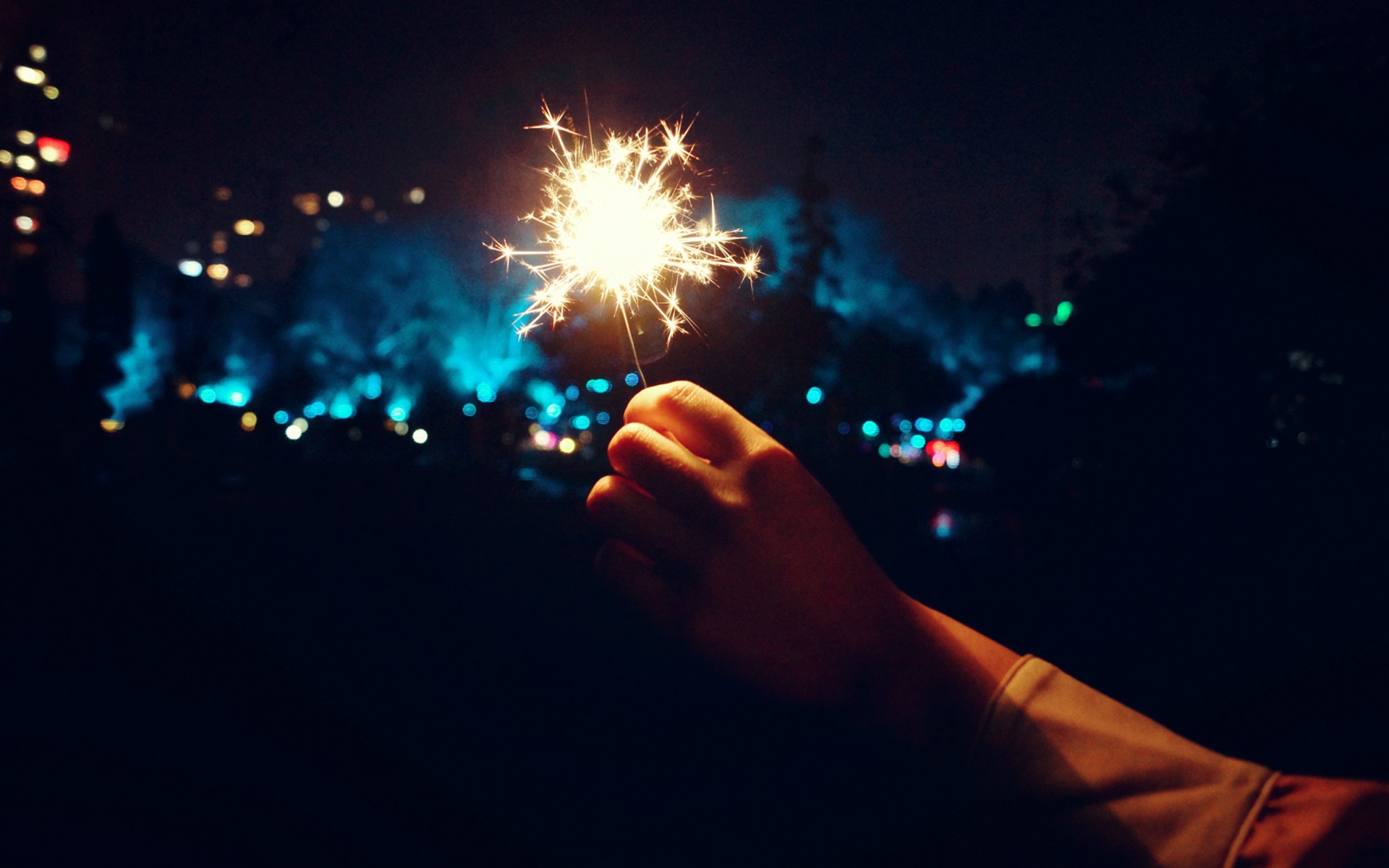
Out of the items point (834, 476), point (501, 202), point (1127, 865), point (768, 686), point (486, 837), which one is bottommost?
point (486, 837)

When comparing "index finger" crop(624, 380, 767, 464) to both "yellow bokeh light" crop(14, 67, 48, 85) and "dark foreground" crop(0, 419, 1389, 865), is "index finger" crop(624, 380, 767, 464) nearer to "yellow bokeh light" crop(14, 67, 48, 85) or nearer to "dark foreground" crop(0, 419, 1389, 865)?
"dark foreground" crop(0, 419, 1389, 865)

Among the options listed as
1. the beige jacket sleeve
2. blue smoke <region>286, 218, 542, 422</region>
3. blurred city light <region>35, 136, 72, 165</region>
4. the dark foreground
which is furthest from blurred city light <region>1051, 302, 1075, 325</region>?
blurred city light <region>35, 136, 72, 165</region>

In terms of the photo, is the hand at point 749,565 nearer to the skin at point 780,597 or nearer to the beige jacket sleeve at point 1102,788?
the skin at point 780,597

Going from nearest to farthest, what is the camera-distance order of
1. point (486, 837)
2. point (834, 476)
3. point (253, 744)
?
point (486, 837), point (253, 744), point (834, 476)

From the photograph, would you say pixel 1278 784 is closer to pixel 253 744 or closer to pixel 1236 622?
pixel 253 744

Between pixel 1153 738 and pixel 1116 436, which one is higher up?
pixel 1116 436

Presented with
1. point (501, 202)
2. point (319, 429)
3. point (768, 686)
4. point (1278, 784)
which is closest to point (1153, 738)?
point (1278, 784)

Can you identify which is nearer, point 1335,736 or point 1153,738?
point 1153,738
